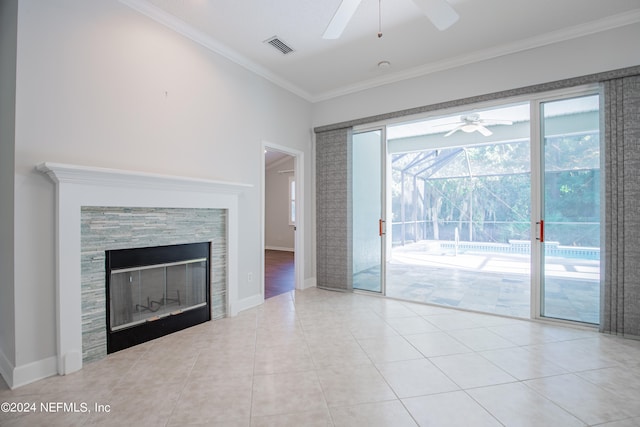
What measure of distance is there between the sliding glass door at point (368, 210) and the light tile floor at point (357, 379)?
126 cm

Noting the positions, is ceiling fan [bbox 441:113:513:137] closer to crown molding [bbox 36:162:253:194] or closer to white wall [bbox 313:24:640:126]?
white wall [bbox 313:24:640:126]

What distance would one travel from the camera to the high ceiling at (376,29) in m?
2.52

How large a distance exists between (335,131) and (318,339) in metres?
2.91

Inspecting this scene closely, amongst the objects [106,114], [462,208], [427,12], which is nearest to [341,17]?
[427,12]

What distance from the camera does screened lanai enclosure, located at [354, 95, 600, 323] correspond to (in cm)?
289

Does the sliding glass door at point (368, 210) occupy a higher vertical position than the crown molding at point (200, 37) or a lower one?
lower

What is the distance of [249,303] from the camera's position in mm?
3504

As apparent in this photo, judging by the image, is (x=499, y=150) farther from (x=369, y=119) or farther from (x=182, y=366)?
(x=182, y=366)

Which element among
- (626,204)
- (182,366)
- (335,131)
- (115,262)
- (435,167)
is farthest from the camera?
(435,167)

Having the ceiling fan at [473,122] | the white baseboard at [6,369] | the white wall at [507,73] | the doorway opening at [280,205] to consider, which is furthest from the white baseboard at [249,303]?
the ceiling fan at [473,122]

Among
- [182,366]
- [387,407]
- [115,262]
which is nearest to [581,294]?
[387,407]

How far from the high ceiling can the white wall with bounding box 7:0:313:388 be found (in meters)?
0.28

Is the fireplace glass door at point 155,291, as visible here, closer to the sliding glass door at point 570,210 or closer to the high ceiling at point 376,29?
the high ceiling at point 376,29

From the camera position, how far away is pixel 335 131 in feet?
14.2
